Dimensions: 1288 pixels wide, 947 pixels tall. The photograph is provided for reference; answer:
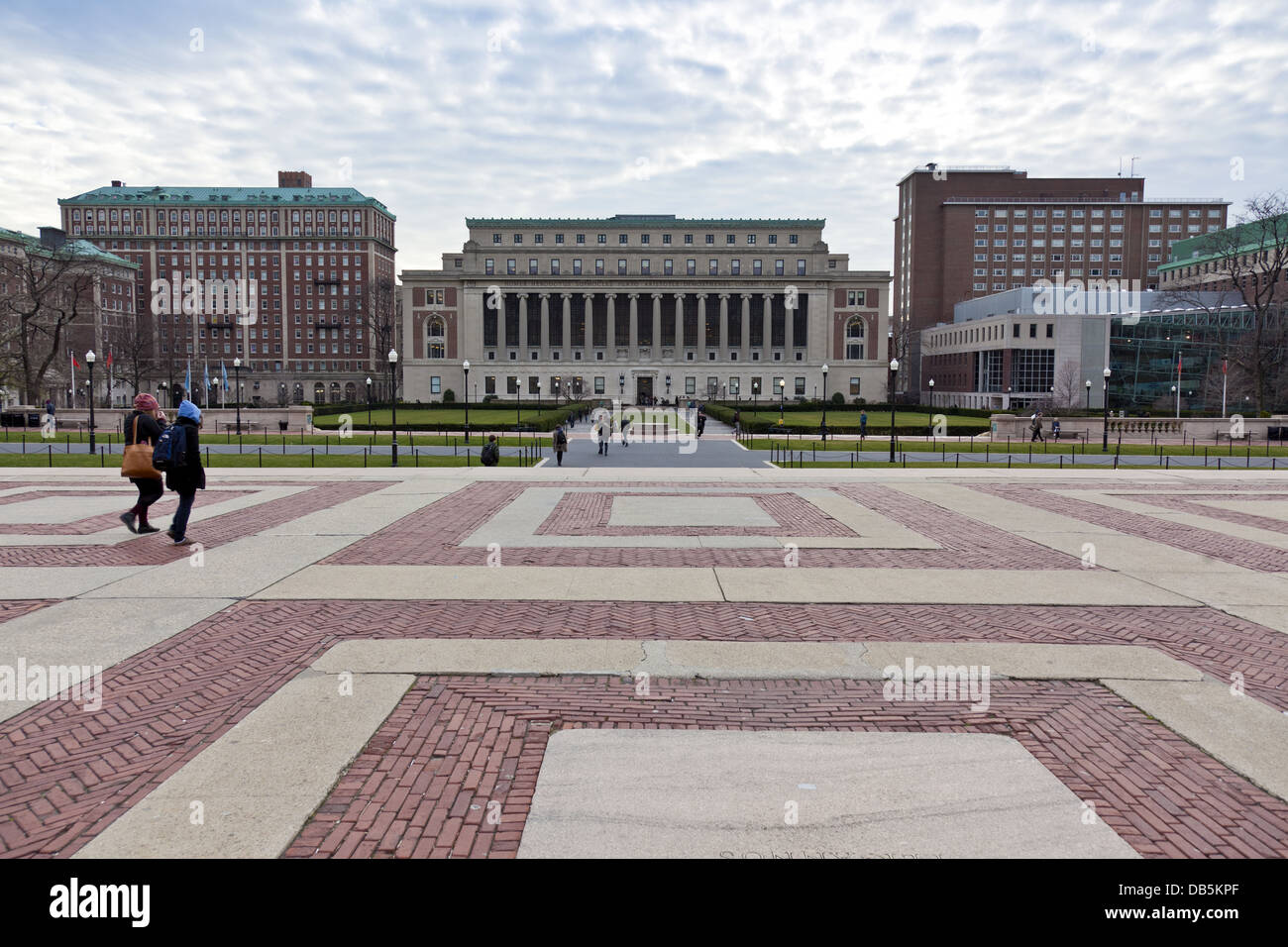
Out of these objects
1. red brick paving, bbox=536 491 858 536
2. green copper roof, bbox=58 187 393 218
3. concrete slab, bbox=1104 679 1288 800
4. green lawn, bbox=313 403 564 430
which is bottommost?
concrete slab, bbox=1104 679 1288 800

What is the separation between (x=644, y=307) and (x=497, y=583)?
11277cm

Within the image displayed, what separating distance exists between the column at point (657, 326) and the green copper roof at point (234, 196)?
2021 inches

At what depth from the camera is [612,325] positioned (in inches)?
4692

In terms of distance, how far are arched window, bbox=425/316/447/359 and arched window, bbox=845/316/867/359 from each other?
176 feet

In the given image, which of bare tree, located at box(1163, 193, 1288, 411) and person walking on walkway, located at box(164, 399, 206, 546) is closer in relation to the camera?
person walking on walkway, located at box(164, 399, 206, 546)

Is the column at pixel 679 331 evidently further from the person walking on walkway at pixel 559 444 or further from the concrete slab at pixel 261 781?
the concrete slab at pixel 261 781

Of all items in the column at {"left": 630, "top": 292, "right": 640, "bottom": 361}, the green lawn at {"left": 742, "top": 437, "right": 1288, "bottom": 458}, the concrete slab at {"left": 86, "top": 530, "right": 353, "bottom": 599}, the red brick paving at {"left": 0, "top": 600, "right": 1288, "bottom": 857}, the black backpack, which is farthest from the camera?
the column at {"left": 630, "top": 292, "right": 640, "bottom": 361}

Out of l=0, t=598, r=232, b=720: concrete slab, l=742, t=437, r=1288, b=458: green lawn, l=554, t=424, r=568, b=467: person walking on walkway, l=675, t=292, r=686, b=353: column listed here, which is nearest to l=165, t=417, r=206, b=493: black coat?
l=0, t=598, r=232, b=720: concrete slab

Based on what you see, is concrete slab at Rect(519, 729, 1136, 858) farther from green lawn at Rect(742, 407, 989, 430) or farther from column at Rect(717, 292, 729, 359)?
column at Rect(717, 292, 729, 359)

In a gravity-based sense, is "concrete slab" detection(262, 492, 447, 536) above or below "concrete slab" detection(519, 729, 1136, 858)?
above

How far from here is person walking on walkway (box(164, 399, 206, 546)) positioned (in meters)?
12.9

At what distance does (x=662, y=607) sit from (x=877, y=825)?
5.39 m

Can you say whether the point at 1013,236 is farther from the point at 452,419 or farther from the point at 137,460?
the point at 137,460

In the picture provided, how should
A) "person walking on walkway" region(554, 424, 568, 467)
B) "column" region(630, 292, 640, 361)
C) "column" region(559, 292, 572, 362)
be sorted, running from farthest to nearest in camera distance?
"column" region(559, 292, 572, 362) < "column" region(630, 292, 640, 361) < "person walking on walkway" region(554, 424, 568, 467)
